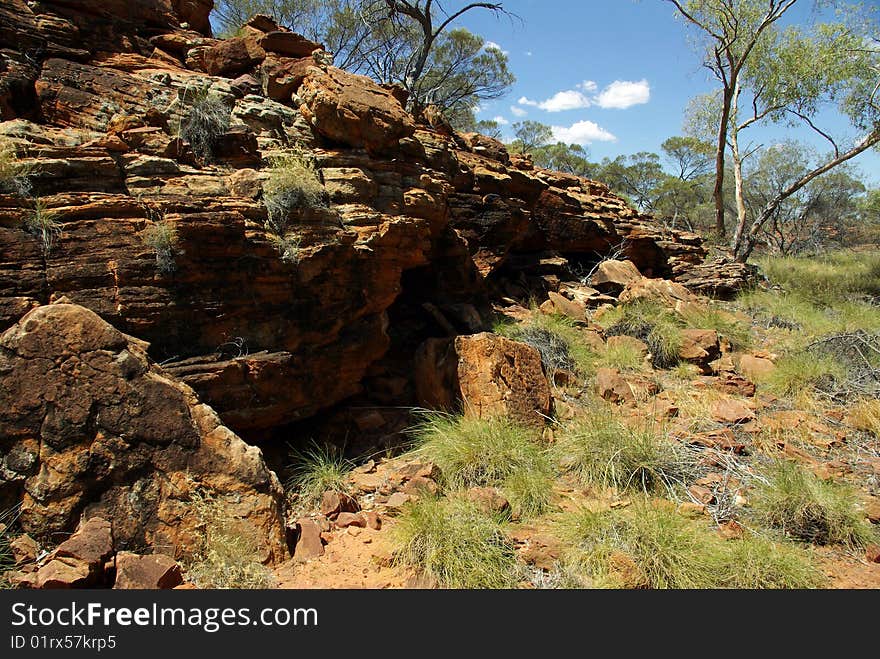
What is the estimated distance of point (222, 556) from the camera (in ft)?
10.1

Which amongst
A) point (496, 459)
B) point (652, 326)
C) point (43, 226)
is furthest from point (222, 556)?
point (652, 326)

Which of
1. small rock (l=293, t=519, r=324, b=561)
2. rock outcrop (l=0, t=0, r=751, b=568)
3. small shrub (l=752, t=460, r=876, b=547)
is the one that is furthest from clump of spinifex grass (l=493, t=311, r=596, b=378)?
small rock (l=293, t=519, r=324, b=561)

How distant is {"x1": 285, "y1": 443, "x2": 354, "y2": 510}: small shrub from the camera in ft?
13.7

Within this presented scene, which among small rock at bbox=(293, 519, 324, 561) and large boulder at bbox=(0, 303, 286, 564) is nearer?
large boulder at bbox=(0, 303, 286, 564)

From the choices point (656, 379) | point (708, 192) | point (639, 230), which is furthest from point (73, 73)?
point (708, 192)

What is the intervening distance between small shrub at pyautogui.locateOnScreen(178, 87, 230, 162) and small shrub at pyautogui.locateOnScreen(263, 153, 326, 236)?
557 millimetres

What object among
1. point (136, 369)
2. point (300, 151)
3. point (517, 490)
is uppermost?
point (300, 151)

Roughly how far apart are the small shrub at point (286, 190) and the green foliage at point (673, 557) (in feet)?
11.7

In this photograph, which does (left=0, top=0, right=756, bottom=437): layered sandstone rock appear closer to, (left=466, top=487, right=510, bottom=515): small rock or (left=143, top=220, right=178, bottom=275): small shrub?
(left=143, top=220, right=178, bottom=275): small shrub

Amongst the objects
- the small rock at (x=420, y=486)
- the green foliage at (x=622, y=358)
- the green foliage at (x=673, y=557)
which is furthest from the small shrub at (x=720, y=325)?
the small rock at (x=420, y=486)

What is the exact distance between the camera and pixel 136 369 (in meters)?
3.39

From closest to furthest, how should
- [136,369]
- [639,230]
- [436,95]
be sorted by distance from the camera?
[136,369] → [639,230] → [436,95]

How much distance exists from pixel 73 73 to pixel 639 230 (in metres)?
9.71

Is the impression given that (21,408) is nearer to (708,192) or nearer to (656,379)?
(656,379)
